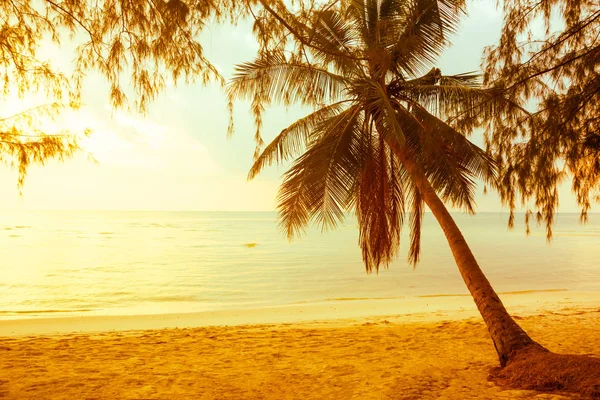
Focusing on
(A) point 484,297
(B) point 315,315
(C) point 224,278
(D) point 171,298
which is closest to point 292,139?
(A) point 484,297

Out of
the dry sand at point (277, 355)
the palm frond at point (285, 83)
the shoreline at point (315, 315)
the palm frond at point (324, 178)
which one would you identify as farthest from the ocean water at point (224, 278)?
the palm frond at point (285, 83)

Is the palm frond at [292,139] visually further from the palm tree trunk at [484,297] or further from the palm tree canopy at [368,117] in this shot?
the palm tree trunk at [484,297]

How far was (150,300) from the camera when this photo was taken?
14031 millimetres

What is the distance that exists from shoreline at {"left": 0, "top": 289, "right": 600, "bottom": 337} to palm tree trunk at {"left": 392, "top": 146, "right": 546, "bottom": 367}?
419 centimetres

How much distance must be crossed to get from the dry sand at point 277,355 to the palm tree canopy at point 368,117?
1.69 m

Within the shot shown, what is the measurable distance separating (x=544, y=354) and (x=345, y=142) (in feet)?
11.1

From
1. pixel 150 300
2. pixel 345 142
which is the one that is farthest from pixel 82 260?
pixel 345 142

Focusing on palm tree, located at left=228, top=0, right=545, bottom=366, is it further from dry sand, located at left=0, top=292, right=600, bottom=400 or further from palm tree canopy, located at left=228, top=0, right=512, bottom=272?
Answer: dry sand, located at left=0, top=292, right=600, bottom=400

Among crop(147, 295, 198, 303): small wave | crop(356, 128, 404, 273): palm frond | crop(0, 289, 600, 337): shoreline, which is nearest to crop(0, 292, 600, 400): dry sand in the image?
crop(0, 289, 600, 337): shoreline

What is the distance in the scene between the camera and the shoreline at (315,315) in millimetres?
9234

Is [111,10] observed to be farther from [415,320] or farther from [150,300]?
[150,300]

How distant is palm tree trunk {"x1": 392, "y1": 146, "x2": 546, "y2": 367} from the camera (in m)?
5.12

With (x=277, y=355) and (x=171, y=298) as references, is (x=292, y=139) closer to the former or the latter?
(x=277, y=355)

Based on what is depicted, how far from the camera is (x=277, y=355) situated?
652 centimetres
